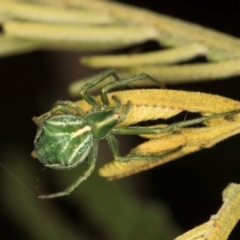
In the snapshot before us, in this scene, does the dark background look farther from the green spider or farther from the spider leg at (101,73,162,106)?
the spider leg at (101,73,162,106)

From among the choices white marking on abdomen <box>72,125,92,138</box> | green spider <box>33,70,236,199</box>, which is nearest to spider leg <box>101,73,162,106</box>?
green spider <box>33,70,236,199</box>

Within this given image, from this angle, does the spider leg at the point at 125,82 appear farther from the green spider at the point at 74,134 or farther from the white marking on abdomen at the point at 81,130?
the white marking on abdomen at the point at 81,130

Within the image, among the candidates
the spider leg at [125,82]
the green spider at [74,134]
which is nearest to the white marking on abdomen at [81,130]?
the green spider at [74,134]

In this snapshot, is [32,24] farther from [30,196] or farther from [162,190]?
[162,190]

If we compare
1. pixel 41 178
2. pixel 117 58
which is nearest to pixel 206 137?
pixel 117 58

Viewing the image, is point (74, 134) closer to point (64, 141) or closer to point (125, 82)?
point (64, 141)

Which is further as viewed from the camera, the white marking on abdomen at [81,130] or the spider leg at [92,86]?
the white marking on abdomen at [81,130]

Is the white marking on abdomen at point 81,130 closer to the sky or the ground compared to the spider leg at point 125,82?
closer to the ground

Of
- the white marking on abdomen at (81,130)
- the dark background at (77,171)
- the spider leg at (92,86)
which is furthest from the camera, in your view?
the dark background at (77,171)

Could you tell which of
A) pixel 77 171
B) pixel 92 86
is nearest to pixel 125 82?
pixel 92 86
